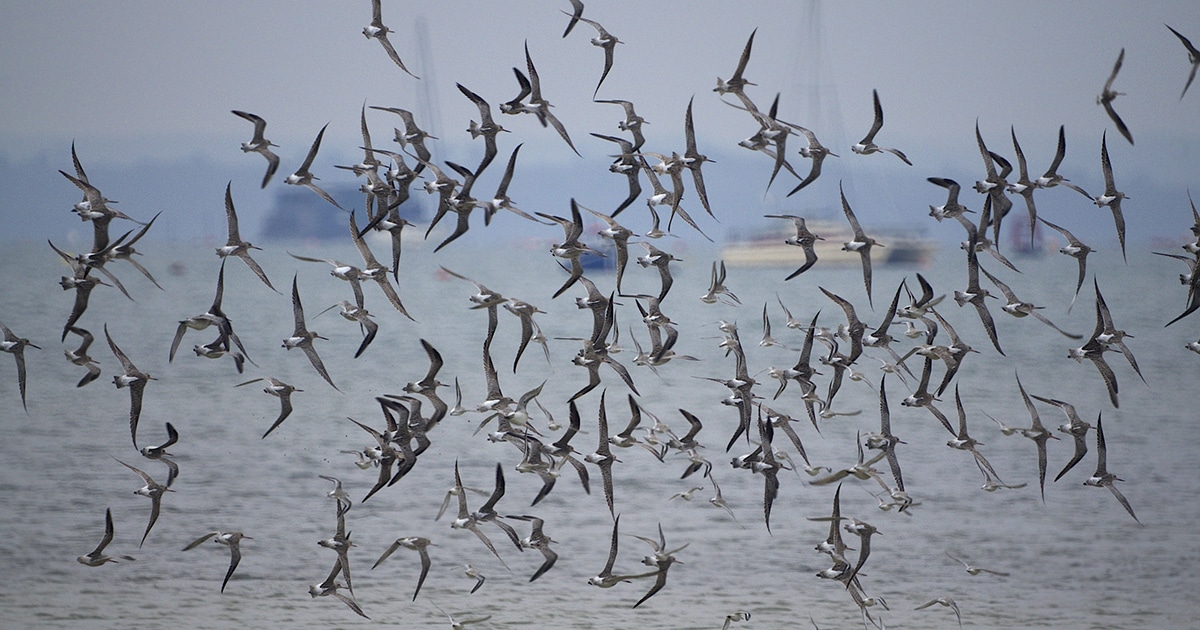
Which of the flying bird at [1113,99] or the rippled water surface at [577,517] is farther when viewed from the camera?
the rippled water surface at [577,517]

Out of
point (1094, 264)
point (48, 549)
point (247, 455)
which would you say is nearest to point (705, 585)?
point (48, 549)

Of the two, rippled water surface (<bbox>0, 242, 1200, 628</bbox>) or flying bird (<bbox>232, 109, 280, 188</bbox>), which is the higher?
flying bird (<bbox>232, 109, 280, 188</bbox>)

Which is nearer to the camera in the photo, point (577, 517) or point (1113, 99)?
point (1113, 99)

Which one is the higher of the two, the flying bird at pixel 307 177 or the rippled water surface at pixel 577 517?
the flying bird at pixel 307 177

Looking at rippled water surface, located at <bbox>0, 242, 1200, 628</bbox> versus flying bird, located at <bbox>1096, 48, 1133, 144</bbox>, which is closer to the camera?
flying bird, located at <bbox>1096, 48, 1133, 144</bbox>

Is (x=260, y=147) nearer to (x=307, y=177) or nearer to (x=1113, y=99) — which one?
(x=307, y=177)

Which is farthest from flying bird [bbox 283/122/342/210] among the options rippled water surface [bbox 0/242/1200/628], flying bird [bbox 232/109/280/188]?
rippled water surface [bbox 0/242/1200/628]

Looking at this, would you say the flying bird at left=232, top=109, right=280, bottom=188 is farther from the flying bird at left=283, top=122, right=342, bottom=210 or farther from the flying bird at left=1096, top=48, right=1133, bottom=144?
the flying bird at left=1096, top=48, right=1133, bottom=144

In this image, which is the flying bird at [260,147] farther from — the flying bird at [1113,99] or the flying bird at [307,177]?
the flying bird at [1113,99]

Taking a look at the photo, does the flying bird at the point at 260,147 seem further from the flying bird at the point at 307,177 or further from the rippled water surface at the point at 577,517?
the rippled water surface at the point at 577,517

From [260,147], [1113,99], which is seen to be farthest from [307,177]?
[1113,99]

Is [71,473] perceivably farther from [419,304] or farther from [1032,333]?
[419,304]

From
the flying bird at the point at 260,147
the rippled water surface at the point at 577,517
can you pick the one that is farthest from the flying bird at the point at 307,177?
the rippled water surface at the point at 577,517

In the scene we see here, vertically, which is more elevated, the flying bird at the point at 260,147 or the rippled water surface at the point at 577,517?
the flying bird at the point at 260,147
